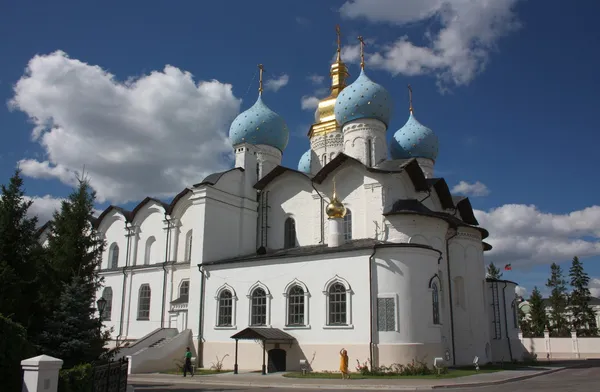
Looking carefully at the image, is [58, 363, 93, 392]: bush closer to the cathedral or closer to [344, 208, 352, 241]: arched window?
the cathedral

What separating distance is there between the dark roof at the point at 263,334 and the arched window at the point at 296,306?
0.59 metres

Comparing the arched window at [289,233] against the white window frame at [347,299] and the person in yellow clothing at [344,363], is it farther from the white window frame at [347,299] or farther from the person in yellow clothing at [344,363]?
the person in yellow clothing at [344,363]

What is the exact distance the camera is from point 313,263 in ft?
67.1

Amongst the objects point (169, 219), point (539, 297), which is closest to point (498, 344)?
point (169, 219)

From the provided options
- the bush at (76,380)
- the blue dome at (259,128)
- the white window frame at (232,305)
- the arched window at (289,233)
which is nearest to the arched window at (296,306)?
the white window frame at (232,305)

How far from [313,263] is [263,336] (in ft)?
10.9

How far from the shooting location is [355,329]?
742 inches

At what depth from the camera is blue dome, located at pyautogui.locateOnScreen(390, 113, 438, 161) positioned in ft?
95.7

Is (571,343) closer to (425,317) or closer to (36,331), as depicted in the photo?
(425,317)

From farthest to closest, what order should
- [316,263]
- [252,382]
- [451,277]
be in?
[451,277] < [316,263] < [252,382]

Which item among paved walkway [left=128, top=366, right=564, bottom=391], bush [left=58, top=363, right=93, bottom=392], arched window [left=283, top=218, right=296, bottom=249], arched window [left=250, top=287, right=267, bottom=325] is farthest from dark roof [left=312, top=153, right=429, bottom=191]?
bush [left=58, top=363, right=93, bottom=392]

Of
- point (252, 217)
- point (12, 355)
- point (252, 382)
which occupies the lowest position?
point (252, 382)

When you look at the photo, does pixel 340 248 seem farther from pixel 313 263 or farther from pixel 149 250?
pixel 149 250

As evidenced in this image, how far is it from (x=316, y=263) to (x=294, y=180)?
6.11 m
